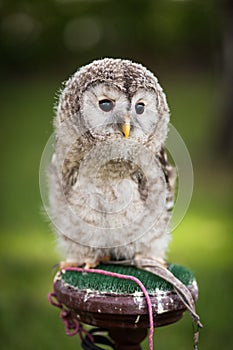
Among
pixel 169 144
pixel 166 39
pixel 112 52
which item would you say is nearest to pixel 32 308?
pixel 169 144

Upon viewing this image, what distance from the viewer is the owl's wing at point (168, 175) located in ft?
5.61

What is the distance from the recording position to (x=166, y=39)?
10.6 metres

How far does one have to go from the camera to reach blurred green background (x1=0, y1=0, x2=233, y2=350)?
3076 mm

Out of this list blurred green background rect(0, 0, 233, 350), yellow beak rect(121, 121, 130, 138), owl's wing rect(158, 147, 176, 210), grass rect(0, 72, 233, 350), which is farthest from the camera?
blurred green background rect(0, 0, 233, 350)

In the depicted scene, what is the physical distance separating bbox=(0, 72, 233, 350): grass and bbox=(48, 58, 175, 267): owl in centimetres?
100

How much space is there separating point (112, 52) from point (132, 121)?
7.70 meters

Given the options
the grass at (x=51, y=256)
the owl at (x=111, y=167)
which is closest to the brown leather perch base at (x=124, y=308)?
the owl at (x=111, y=167)

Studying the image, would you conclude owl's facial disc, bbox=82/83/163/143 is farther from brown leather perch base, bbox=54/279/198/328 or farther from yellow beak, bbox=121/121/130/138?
brown leather perch base, bbox=54/279/198/328

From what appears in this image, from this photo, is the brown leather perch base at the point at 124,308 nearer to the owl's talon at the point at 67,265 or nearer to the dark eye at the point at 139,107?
the owl's talon at the point at 67,265

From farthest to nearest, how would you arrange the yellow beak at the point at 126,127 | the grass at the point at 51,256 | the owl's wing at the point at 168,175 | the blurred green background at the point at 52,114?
1. the blurred green background at the point at 52,114
2. the grass at the point at 51,256
3. the owl's wing at the point at 168,175
4. the yellow beak at the point at 126,127

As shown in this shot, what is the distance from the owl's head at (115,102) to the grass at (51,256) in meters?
1.11

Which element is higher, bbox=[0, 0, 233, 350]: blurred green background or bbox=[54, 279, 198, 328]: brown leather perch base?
bbox=[0, 0, 233, 350]: blurred green background

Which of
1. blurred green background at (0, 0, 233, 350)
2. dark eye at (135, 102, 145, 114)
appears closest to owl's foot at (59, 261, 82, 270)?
blurred green background at (0, 0, 233, 350)

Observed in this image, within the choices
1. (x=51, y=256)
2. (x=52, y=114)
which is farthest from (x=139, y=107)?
(x=51, y=256)
